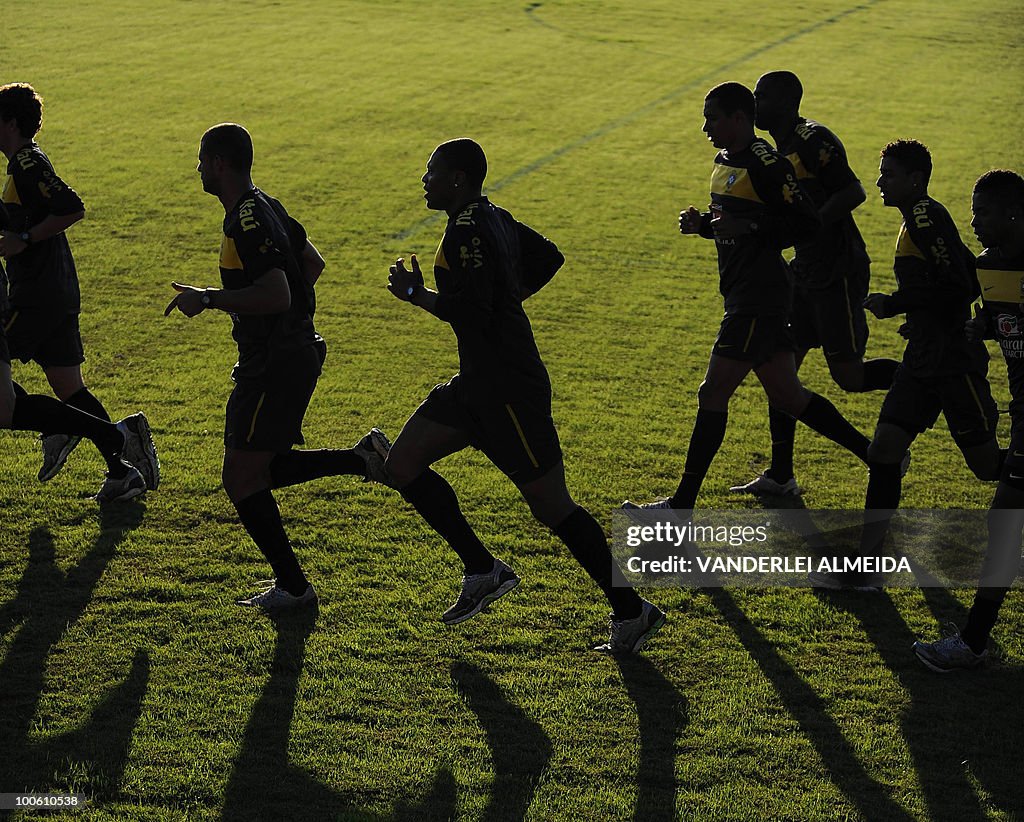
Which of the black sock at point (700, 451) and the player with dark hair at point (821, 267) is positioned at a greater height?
the player with dark hair at point (821, 267)

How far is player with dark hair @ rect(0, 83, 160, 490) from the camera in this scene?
20.5 feet

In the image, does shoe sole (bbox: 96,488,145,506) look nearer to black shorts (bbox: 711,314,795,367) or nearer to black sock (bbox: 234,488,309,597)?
black sock (bbox: 234,488,309,597)

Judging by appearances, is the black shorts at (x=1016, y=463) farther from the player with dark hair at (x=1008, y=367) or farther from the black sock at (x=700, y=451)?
the black sock at (x=700, y=451)

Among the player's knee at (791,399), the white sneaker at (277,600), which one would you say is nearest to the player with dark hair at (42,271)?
the white sneaker at (277,600)

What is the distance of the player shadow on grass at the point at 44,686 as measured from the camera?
4184 millimetres

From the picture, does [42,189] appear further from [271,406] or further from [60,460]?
[271,406]

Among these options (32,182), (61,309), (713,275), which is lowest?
(713,275)

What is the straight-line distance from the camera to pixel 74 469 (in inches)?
277

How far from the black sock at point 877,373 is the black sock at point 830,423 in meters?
0.52

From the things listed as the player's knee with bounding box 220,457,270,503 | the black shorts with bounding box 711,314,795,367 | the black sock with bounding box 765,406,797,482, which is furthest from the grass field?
the black shorts with bounding box 711,314,795,367

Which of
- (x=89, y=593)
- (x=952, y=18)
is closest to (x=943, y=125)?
(x=952, y=18)

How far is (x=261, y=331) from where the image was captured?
5.27 m

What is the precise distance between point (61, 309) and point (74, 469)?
3.37 ft

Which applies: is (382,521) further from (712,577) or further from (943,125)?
(943,125)
